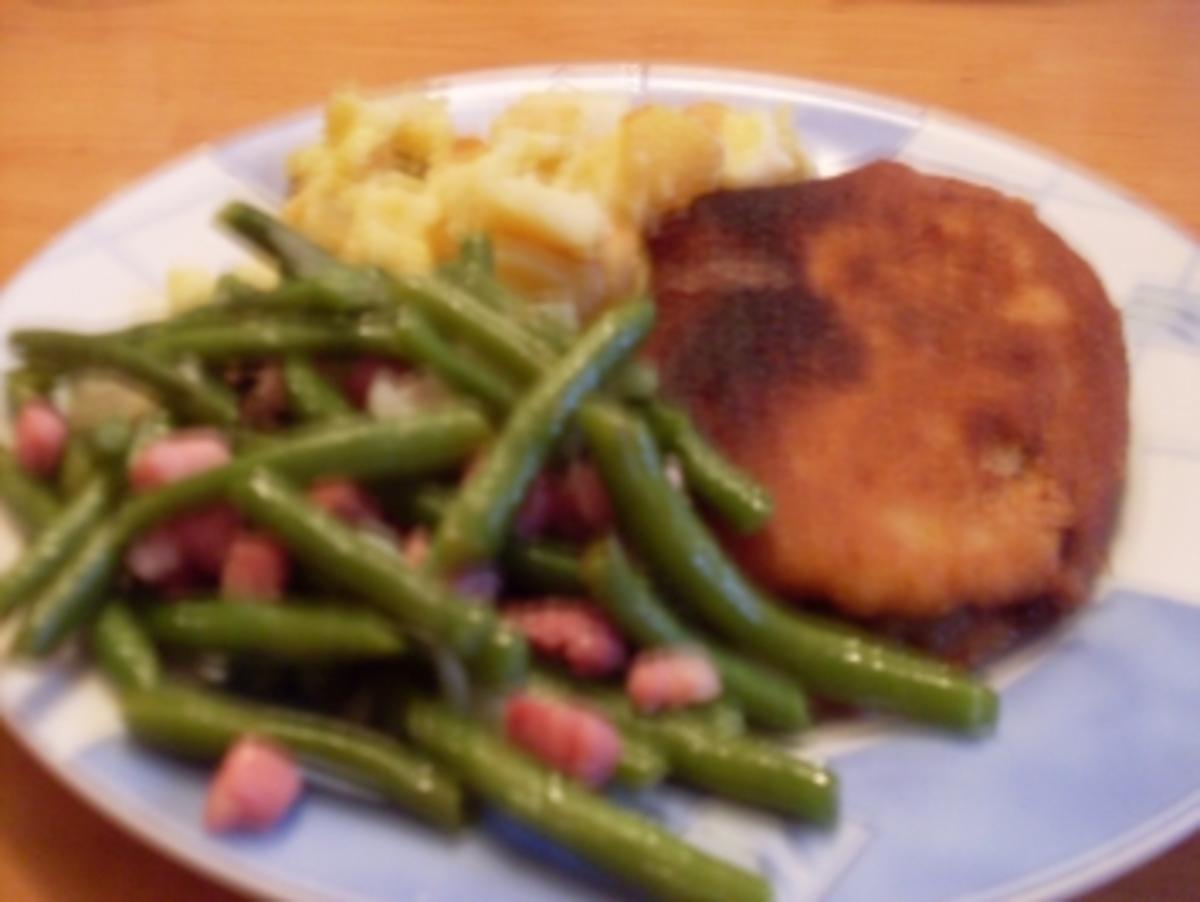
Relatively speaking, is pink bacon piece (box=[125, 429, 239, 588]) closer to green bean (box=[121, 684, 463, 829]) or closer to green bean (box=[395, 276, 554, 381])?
green bean (box=[121, 684, 463, 829])

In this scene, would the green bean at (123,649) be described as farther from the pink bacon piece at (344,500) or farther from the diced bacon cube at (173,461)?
the pink bacon piece at (344,500)

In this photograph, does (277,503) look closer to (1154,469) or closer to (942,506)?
(942,506)

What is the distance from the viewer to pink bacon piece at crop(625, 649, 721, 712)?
1798 mm

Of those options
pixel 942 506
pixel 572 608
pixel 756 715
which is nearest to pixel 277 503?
pixel 572 608

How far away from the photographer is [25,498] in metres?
2.01

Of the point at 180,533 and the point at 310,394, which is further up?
the point at 310,394

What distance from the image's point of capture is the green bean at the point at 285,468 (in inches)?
72.4

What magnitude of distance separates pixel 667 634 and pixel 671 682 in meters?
0.07

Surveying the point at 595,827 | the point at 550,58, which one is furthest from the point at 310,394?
the point at 550,58

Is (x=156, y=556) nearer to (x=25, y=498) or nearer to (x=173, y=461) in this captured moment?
(x=173, y=461)

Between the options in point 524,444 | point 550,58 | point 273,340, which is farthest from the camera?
point 550,58

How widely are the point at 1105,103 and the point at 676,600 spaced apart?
246cm

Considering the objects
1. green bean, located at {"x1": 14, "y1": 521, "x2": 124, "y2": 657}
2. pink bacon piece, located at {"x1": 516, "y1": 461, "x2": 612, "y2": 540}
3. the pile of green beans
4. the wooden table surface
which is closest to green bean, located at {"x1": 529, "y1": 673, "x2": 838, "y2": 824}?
the pile of green beans

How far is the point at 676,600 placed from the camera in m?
1.92
